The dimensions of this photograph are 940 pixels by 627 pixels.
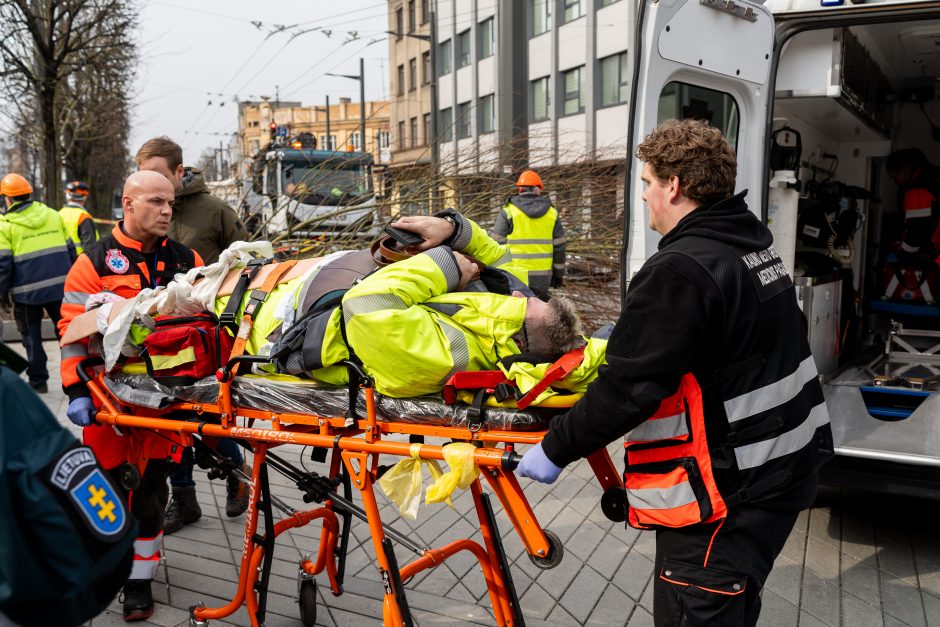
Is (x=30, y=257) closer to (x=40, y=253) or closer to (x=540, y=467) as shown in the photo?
(x=40, y=253)

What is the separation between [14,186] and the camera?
7.35 meters

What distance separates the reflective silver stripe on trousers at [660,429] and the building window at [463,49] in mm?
36002

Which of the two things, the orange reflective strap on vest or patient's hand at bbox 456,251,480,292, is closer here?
the orange reflective strap on vest

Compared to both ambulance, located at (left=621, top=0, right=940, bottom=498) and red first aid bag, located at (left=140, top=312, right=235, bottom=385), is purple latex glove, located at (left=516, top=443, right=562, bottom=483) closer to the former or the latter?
red first aid bag, located at (left=140, top=312, right=235, bottom=385)

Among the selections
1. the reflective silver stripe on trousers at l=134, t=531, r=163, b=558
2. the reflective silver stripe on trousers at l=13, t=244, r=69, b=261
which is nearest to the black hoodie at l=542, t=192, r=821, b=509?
the reflective silver stripe on trousers at l=134, t=531, r=163, b=558

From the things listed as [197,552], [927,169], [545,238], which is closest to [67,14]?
[545,238]

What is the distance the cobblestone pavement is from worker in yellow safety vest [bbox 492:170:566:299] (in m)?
3.31

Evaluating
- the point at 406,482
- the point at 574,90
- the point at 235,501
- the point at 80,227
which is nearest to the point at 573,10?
the point at 574,90

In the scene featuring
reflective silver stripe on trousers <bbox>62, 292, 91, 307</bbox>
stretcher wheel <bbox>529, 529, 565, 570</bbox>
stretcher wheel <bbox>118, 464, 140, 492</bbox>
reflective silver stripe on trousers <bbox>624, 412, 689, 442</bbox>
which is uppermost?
reflective silver stripe on trousers <bbox>62, 292, 91, 307</bbox>

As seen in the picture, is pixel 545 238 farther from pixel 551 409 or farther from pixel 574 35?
pixel 574 35

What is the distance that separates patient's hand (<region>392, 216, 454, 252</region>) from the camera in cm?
311

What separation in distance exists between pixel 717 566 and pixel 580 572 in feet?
6.11

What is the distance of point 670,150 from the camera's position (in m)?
2.19

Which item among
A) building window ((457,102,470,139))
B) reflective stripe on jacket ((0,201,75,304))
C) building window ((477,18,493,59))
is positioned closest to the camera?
reflective stripe on jacket ((0,201,75,304))
